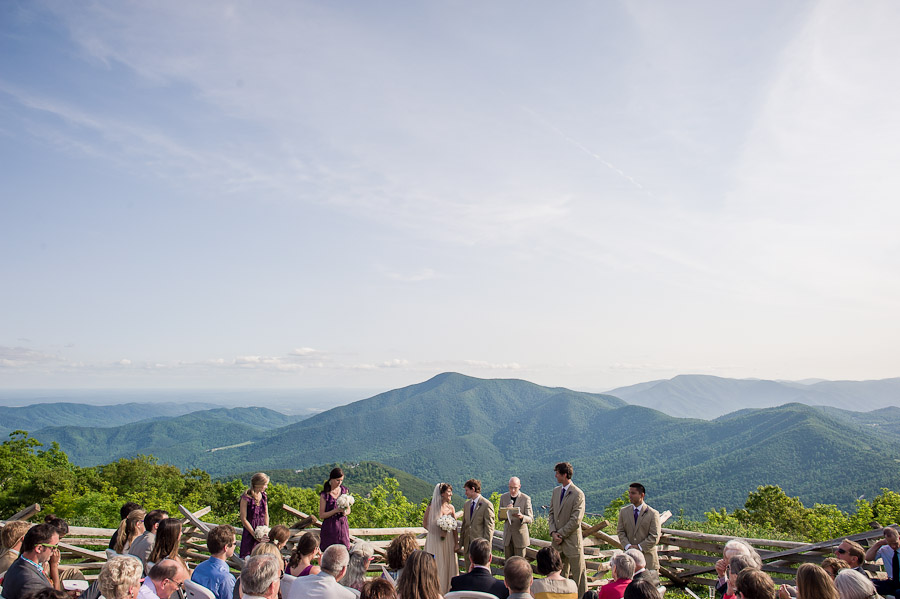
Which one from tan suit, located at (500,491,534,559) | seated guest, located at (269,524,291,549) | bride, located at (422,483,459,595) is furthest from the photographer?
tan suit, located at (500,491,534,559)

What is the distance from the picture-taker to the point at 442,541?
7.93m

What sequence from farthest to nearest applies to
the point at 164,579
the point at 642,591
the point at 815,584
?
the point at 164,579 → the point at 815,584 → the point at 642,591

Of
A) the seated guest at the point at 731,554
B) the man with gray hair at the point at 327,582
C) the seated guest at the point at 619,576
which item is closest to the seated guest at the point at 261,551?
the man with gray hair at the point at 327,582

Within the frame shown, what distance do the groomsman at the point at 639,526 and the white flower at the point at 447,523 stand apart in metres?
2.86

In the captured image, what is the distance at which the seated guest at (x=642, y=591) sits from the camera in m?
4.02

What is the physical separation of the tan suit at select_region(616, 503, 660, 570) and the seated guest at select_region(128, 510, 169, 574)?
688cm

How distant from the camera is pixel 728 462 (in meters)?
136

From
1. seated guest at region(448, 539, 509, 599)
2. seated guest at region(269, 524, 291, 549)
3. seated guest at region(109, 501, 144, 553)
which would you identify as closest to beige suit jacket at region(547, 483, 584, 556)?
seated guest at region(448, 539, 509, 599)

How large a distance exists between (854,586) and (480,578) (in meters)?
3.39

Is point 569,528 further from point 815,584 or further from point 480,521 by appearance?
point 815,584

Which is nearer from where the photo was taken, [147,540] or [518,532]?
[147,540]

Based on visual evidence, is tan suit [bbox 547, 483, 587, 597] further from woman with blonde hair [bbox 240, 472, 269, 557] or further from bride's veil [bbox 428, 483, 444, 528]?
woman with blonde hair [bbox 240, 472, 269, 557]

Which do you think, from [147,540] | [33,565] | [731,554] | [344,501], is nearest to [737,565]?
[731,554]

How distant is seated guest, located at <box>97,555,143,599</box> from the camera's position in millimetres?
3906
